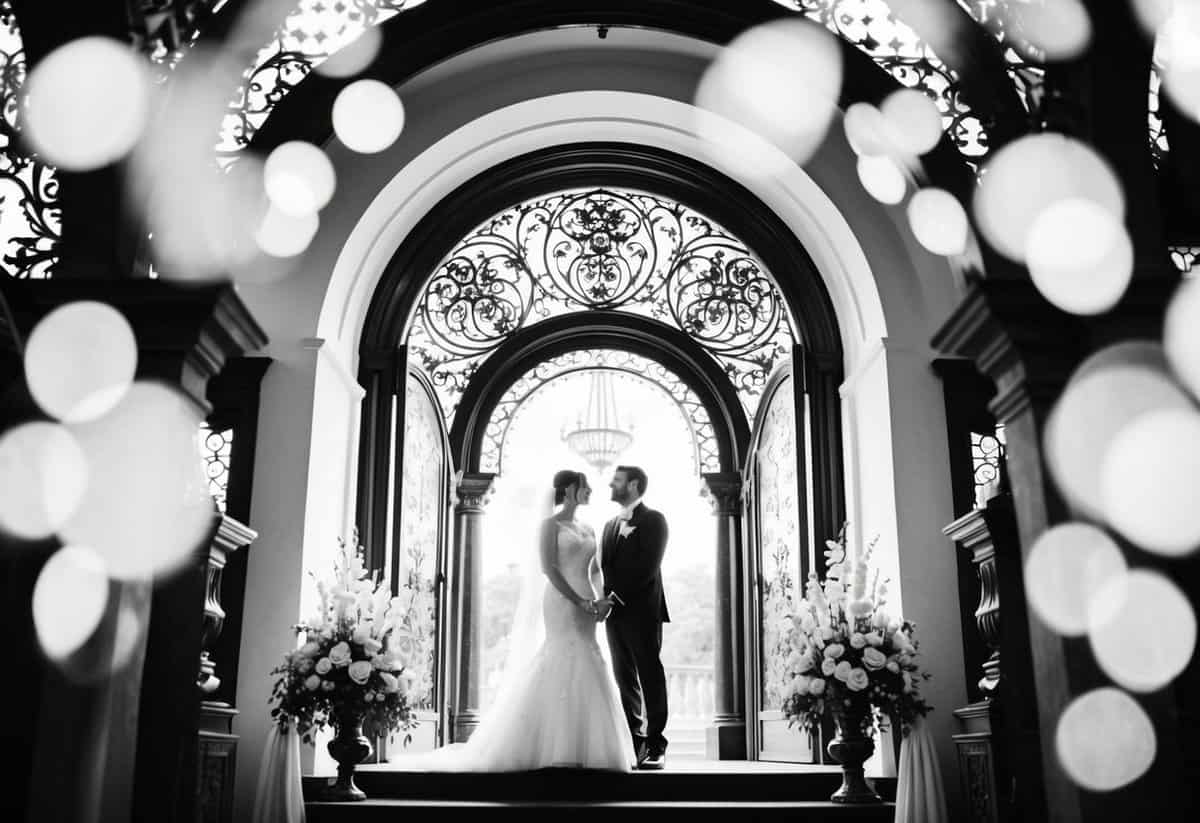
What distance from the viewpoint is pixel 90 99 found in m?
3.82

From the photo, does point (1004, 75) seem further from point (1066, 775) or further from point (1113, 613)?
point (1066, 775)

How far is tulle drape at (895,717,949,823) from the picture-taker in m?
5.20

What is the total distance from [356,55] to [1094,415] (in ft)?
15.2

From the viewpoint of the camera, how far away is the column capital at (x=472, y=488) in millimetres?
9383

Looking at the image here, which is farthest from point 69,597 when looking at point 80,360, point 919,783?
point 919,783

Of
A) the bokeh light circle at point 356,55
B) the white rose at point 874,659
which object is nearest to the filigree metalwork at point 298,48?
the bokeh light circle at point 356,55

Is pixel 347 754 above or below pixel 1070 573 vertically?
below

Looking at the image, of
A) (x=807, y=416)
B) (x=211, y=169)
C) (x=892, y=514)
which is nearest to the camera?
(x=211, y=169)

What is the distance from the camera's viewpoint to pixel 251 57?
4.87 meters

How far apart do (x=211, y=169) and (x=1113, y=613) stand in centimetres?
377

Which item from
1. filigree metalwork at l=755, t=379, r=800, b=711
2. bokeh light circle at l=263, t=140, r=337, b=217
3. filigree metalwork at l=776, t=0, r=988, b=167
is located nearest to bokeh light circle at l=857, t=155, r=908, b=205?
filigree metalwork at l=776, t=0, r=988, b=167

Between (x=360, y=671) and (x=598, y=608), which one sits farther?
(x=598, y=608)

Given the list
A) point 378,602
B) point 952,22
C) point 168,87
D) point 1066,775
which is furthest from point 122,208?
point 1066,775

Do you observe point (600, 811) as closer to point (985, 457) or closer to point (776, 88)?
point (985, 457)
